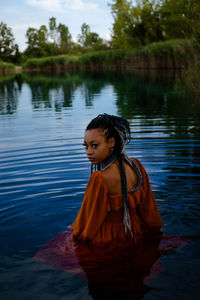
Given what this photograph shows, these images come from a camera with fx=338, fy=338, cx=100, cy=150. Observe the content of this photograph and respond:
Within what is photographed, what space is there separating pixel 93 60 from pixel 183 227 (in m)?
41.1

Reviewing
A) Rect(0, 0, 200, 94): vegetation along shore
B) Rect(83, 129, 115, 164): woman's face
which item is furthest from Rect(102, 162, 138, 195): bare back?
Rect(0, 0, 200, 94): vegetation along shore

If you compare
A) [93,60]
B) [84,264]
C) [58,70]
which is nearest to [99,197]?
[84,264]

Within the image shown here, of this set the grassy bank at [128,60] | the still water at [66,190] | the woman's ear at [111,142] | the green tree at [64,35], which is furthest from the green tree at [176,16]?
the green tree at [64,35]

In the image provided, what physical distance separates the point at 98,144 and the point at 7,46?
85773mm

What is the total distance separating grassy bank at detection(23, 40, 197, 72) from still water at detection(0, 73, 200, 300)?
5.47 m

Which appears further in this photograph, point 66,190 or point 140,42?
point 140,42

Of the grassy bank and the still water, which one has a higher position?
the grassy bank

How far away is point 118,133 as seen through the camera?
2.42 metres

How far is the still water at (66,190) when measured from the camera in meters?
2.49

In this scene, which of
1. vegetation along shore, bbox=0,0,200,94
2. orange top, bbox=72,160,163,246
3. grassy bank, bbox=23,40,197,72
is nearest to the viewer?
orange top, bbox=72,160,163,246

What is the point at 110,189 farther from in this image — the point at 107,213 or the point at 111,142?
the point at 111,142

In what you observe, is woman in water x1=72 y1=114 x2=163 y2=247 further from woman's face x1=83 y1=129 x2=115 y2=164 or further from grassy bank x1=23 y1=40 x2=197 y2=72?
grassy bank x1=23 y1=40 x2=197 y2=72

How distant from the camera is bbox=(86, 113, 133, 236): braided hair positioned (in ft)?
7.72

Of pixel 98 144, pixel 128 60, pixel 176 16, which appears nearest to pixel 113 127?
pixel 98 144
